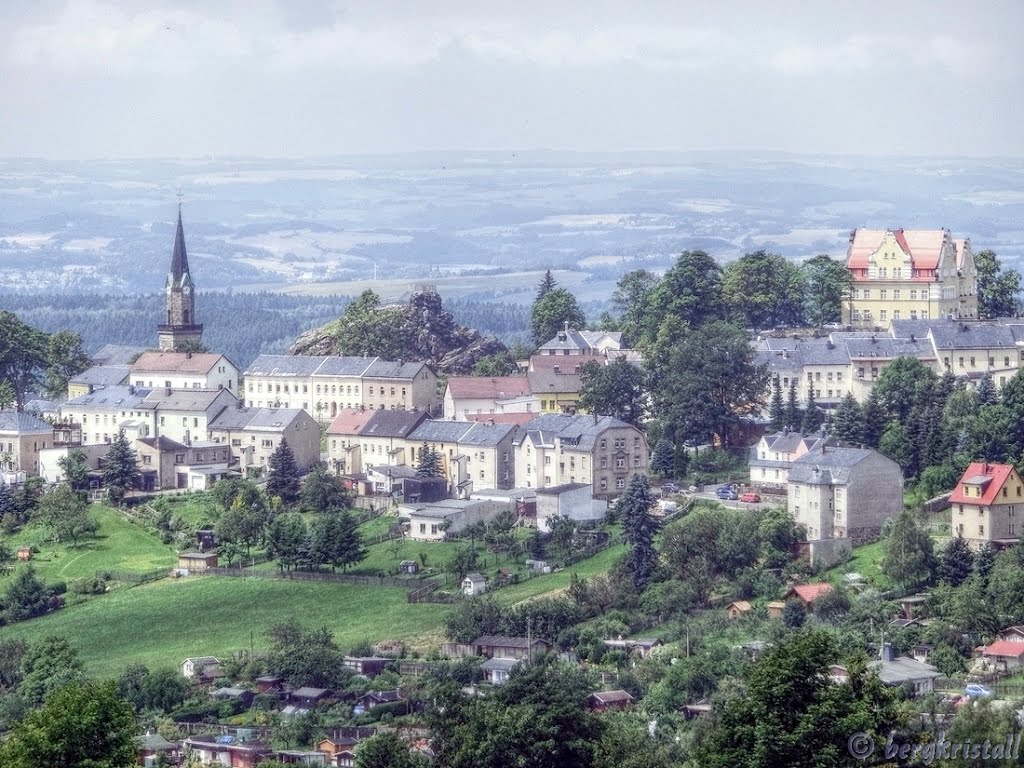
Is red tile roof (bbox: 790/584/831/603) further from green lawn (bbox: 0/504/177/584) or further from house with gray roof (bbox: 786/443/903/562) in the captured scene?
green lawn (bbox: 0/504/177/584)

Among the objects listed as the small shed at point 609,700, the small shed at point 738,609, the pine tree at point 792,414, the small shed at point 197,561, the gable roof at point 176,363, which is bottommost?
the small shed at point 609,700

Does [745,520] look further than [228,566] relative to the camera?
No

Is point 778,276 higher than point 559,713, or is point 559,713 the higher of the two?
point 778,276

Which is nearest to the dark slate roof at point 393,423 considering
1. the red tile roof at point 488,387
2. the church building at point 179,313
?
the red tile roof at point 488,387

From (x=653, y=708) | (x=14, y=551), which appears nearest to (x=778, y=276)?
(x=14, y=551)

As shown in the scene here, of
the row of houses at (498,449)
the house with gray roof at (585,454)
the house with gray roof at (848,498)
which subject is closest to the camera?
the house with gray roof at (848,498)

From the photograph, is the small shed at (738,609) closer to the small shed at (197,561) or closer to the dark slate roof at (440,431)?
the small shed at (197,561)

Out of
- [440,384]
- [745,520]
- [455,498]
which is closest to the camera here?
[745,520]

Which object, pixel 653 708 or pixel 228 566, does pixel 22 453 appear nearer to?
pixel 228 566

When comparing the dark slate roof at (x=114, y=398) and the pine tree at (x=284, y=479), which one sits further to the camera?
the dark slate roof at (x=114, y=398)
